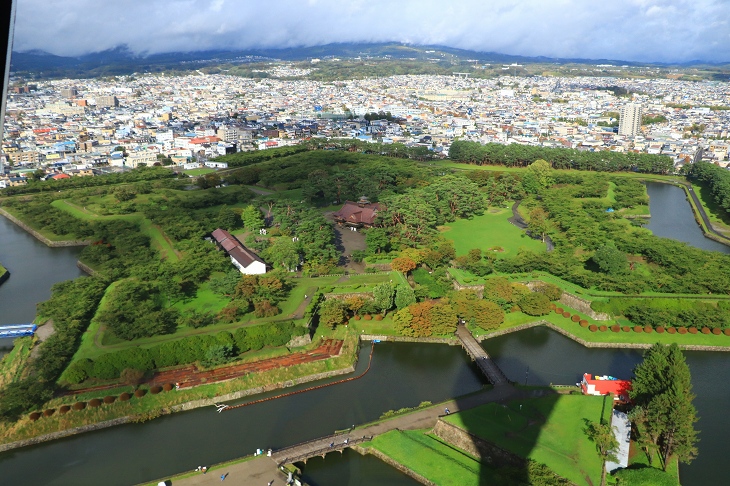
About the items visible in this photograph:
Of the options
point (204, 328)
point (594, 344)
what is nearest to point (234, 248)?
point (204, 328)

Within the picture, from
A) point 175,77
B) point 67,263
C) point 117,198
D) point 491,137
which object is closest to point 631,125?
point 491,137

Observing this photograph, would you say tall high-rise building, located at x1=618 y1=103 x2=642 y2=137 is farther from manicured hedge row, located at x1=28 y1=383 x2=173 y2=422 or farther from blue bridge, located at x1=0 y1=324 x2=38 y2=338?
blue bridge, located at x1=0 y1=324 x2=38 y2=338

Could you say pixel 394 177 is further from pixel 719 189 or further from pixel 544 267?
pixel 719 189

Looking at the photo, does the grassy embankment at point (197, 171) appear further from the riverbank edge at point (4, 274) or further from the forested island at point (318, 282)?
the riverbank edge at point (4, 274)

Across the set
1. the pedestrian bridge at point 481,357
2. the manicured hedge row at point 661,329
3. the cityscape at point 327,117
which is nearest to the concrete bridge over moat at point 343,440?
the pedestrian bridge at point 481,357

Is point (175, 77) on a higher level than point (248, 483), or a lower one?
higher

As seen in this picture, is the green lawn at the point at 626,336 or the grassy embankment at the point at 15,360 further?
the green lawn at the point at 626,336
